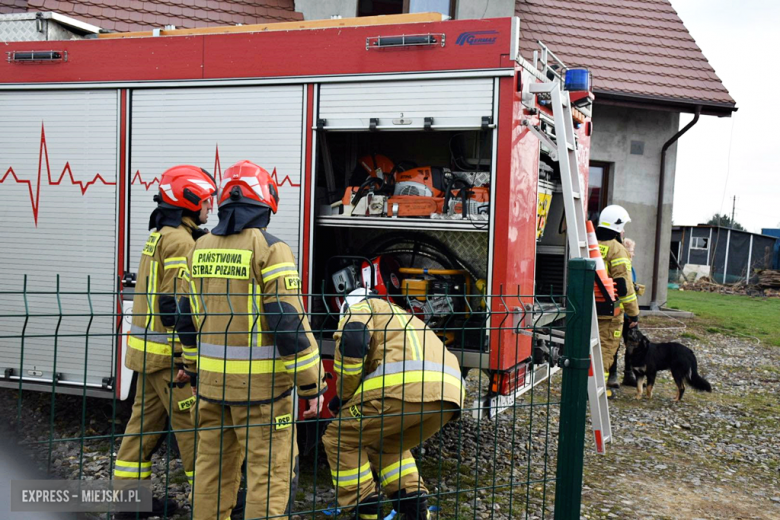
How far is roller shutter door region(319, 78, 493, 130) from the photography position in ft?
15.2

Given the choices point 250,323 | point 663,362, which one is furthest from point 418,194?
point 663,362

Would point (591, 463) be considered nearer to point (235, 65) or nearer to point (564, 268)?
point (564, 268)

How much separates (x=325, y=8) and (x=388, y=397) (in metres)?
9.73

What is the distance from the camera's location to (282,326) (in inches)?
128

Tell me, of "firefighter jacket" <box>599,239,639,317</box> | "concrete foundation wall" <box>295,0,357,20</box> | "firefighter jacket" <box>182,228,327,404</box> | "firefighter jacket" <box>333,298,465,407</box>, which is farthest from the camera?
"concrete foundation wall" <box>295,0,357,20</box>

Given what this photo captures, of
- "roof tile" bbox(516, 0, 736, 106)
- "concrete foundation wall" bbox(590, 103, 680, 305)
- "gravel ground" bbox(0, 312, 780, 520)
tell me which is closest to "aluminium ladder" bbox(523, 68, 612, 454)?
"gravel ground" bbox(0, 312, 780, 520)

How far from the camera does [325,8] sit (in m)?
11.9

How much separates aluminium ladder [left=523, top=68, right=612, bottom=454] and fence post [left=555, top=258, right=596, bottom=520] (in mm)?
1573

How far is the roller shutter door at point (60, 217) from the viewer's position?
17.6 feet

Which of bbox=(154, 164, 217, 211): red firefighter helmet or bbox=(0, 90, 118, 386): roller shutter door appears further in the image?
bbox=(0, 90, 118, 386): roller shutter door

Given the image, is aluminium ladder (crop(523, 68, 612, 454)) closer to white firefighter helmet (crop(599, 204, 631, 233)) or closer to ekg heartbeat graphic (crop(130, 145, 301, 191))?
ekg heartbeat graphic (crop(130, 145, 301, 191))

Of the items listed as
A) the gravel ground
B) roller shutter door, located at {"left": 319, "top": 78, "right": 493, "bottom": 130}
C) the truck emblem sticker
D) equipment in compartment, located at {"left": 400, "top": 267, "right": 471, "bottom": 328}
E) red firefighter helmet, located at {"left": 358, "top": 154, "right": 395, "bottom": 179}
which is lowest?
the gravel ground

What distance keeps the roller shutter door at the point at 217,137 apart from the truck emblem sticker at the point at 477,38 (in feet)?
3.74

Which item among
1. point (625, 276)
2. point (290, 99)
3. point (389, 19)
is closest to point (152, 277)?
point (290, 99)
